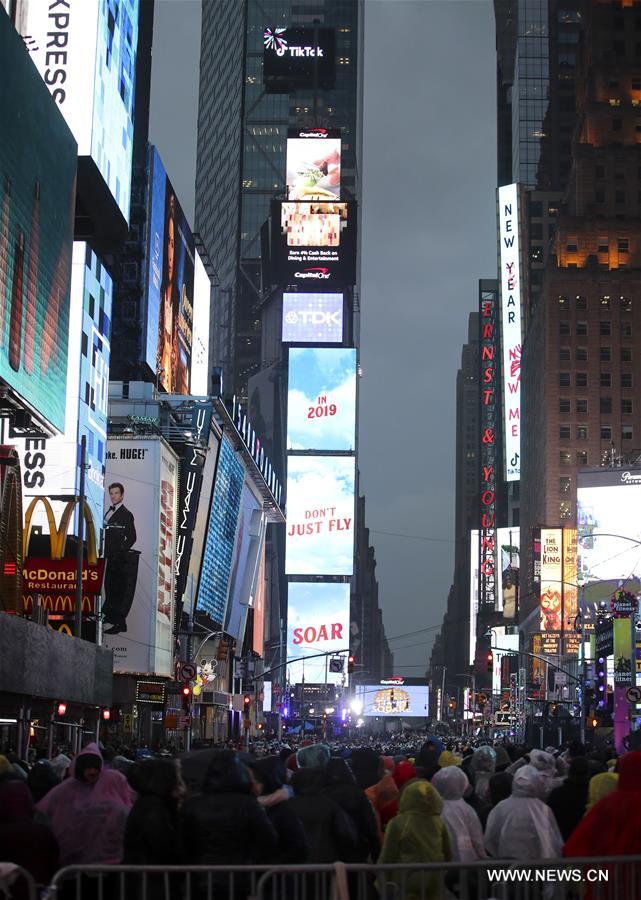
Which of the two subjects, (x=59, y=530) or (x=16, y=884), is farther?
(x=59, y=530)

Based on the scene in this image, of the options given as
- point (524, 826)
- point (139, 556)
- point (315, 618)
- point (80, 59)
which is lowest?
point (524, 826)

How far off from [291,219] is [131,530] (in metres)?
118

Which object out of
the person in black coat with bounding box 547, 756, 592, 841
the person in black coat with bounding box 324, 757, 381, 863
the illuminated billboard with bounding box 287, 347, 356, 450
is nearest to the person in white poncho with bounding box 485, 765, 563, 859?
the person in black coat with bounding box 324, 757, 381, 863

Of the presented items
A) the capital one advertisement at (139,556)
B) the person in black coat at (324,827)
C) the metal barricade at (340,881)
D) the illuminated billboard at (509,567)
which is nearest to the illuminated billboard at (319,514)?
the illuminated billboard at (509,567)

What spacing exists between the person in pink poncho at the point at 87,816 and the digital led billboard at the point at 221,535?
8089 cm

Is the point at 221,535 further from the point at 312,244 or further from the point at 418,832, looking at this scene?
the point at 312,244

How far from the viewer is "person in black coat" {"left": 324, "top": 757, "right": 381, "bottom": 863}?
11.7 m

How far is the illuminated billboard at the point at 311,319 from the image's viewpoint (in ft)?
598

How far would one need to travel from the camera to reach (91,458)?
6594cm

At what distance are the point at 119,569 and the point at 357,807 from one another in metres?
62.9

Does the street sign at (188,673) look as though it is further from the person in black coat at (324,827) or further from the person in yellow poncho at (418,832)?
the person in yellow poncho at (418,832)

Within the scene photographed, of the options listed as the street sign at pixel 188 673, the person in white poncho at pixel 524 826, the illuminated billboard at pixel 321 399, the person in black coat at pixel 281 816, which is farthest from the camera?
the illuminated billboard at pixel 321 399

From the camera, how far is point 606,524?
105062 millimetres

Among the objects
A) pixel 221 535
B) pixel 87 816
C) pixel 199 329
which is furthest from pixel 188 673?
pixel 199 329
